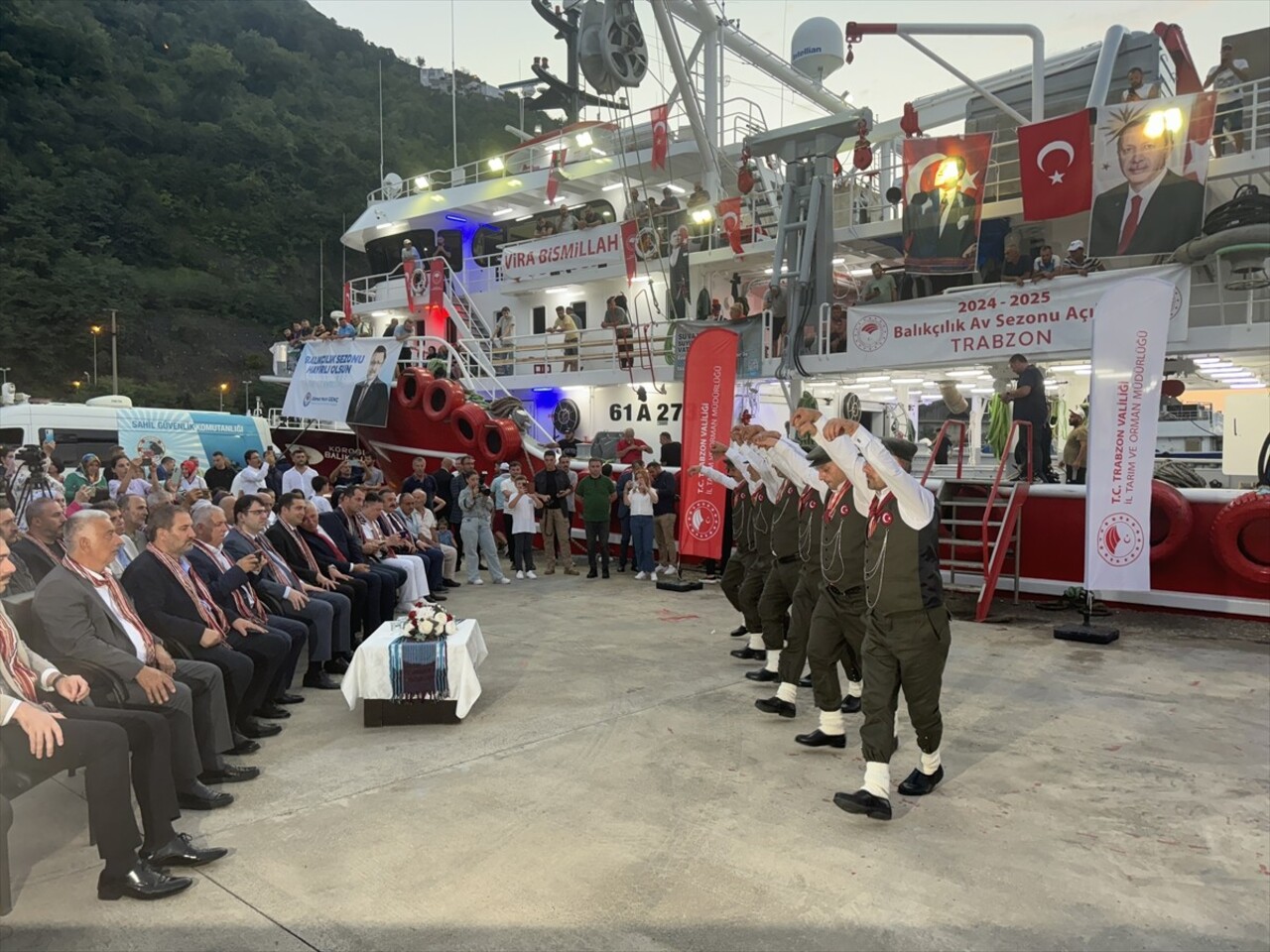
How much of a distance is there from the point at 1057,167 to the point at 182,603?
1237 centimetres

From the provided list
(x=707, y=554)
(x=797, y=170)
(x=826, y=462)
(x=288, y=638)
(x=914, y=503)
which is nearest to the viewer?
(x=914, y=503)

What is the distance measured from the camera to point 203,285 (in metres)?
55.9

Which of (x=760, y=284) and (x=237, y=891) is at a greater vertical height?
(x=760, y=284)

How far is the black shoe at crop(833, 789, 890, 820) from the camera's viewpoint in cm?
411

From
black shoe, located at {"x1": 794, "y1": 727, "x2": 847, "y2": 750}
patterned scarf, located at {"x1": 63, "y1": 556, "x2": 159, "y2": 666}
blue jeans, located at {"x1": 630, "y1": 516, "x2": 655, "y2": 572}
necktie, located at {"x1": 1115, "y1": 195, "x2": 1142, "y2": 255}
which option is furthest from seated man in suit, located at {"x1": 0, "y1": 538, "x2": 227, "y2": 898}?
necktie, located at {"x1": 1115, "y1": 195, "x2": 1142, "y2": 255}

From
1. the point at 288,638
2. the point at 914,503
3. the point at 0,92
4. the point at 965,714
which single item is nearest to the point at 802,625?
the point at 965,714

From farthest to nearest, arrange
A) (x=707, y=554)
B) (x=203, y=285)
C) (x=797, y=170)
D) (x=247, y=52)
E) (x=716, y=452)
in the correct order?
(x=247, y=52) → (x=203, y=285) → (x=797, y=170) → (x=707, y=554) → (x=716, y=452)

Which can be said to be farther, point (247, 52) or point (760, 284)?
point (247, 52)

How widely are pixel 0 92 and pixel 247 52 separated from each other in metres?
27.1

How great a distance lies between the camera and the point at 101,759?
3305 mm

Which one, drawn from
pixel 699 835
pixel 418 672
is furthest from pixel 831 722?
pixel 418 672

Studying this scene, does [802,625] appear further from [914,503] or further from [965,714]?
[914,503]

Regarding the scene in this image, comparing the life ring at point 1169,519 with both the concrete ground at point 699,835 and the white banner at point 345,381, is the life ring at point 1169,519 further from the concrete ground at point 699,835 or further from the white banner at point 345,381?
the white banner at point 345,381

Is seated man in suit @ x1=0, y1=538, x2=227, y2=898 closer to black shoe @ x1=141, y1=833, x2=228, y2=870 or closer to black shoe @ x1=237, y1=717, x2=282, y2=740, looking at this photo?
black shoe @ x1=141, y1=833, x2=228, y2=870
